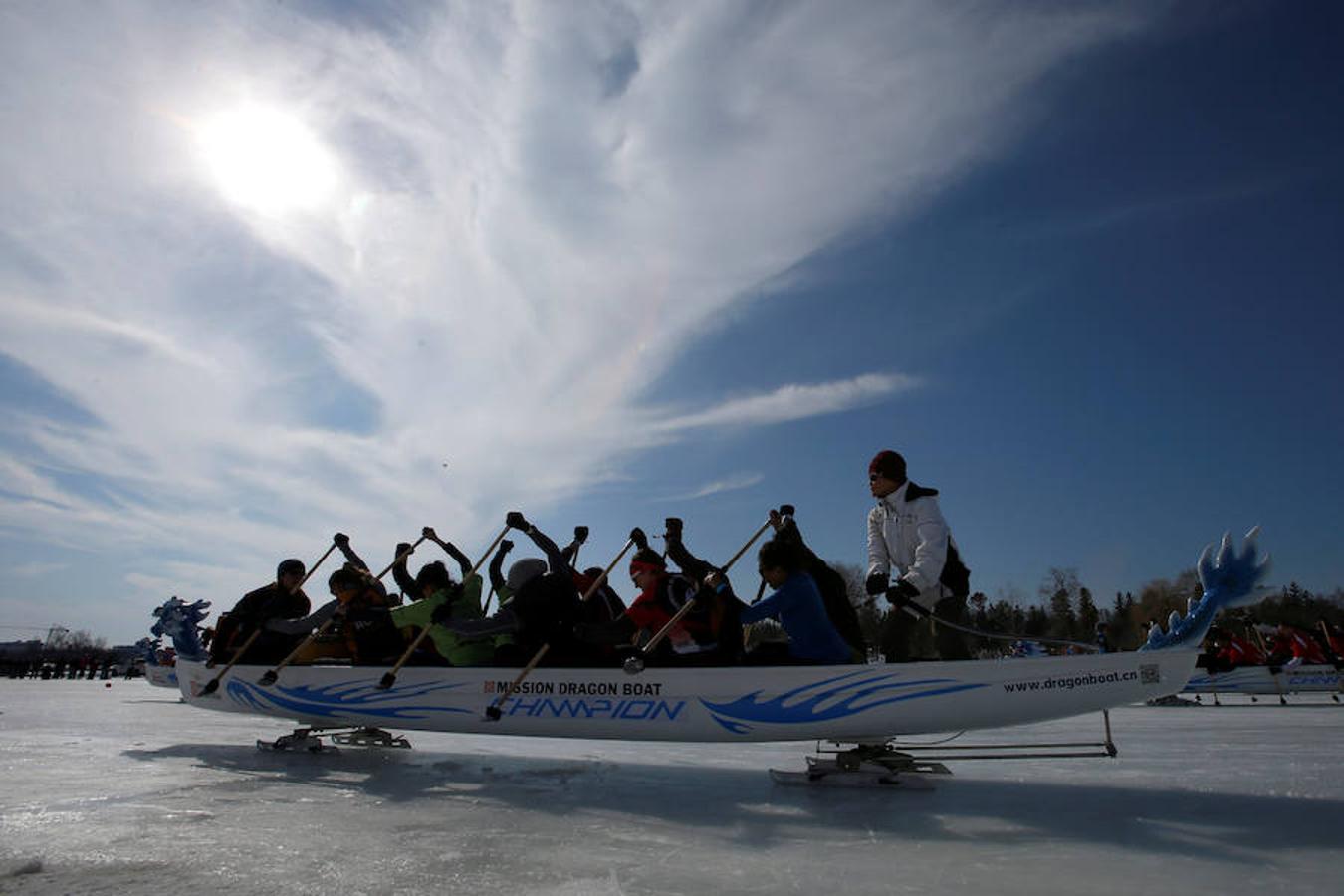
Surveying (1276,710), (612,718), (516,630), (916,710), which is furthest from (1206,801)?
(1276,710)

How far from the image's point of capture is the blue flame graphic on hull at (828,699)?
4.79m

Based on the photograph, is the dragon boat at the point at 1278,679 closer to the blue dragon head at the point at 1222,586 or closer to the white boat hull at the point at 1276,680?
the white boat hull at the point at 1276,680

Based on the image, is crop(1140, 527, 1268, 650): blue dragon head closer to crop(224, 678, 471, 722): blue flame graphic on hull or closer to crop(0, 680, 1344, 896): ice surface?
crop(0, 680, 1344, 896): ice surface

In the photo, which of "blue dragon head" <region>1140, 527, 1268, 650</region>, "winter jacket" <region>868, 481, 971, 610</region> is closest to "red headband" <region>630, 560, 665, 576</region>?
"winter jacket" <region>868, 481, 971, 610</region>

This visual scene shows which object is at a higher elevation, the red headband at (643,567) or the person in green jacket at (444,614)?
the red headband at (643,567)

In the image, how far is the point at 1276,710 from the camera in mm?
12320

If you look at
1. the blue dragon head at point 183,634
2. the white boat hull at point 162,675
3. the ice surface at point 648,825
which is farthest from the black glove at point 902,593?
the white boat hull at point 162,675

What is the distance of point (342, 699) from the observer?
6.89 meters

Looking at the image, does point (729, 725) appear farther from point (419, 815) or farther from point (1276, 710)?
point (1276, 710)

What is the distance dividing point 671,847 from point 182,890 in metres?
1.89

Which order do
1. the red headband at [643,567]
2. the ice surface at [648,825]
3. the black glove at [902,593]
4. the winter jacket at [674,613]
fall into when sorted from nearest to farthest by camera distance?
1. the ice surface at [648,825]
2. the black glove at [902,593]
3. the winter jacket at [674,613]
4. the red headband at [643,567]

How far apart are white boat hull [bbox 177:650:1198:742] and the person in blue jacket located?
0.16 meters

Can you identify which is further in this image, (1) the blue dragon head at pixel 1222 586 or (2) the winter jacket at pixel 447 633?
(2) the winter jacket at pixel 447 633

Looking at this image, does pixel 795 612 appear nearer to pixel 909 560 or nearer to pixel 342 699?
pixel 909 560
